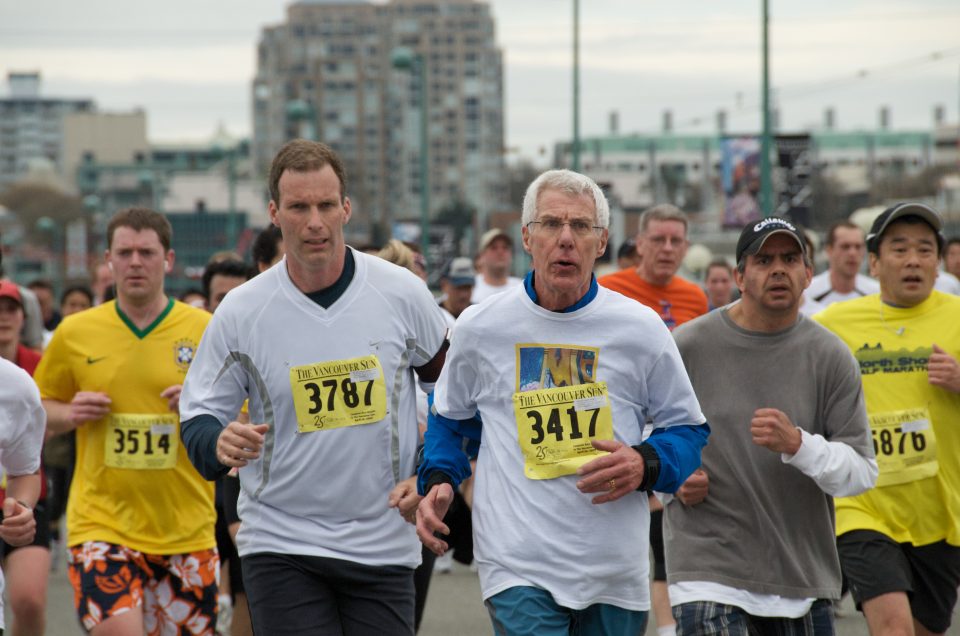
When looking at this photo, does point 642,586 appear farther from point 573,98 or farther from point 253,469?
point 573,98

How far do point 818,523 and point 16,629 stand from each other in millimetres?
4032

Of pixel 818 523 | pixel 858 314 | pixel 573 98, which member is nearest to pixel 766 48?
pixel 573 98

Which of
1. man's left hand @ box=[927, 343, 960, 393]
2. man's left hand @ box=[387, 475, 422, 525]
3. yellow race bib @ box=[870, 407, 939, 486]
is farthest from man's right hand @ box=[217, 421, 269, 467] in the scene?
man's left hand @ box=[927, 343, 960, 393]

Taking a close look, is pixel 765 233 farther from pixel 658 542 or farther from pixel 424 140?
pixel 424 140

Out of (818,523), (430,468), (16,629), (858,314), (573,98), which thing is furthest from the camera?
(573,98)

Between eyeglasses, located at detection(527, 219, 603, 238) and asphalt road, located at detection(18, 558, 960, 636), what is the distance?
17.4 ft

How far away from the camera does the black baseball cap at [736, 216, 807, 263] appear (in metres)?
5.64

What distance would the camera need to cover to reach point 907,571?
251 inches

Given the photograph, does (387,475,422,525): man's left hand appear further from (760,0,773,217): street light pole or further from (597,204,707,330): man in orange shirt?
(760,0,773,217): street light pole

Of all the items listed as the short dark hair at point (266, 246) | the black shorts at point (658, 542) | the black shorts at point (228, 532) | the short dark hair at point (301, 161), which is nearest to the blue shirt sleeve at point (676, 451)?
the short dark hair at point (301, 161)

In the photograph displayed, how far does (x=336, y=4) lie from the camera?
591 feet

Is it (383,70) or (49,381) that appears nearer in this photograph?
(49,381)

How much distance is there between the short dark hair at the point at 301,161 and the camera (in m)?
5.19

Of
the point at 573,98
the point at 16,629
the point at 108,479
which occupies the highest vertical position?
the point at 573,98
